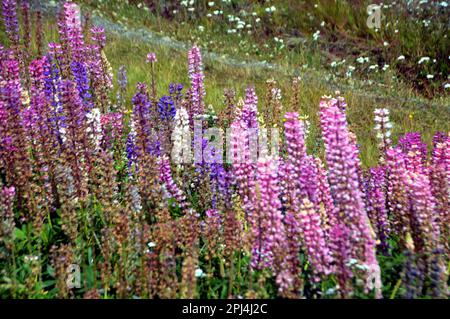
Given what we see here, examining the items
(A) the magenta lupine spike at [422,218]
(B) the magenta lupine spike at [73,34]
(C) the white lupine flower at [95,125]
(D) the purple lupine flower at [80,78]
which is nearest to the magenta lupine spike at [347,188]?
(A) the magenta lupine spike at [422,218]

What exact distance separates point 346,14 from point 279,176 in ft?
47.4

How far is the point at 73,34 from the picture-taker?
6789mm

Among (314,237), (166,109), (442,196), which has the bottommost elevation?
(314,237)

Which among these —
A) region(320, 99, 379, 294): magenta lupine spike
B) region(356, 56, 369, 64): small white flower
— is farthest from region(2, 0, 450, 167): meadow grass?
region(320, 99, 379, 294): magenta lupine spike

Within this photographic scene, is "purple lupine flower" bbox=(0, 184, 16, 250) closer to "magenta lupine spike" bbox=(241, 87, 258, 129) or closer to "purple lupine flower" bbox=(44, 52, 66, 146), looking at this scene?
"purple lupine flower" bbox=(44, 52, 66, 146)

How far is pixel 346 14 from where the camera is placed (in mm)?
17953

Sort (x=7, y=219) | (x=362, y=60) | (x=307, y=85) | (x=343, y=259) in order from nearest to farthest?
1. (x=343, y=259)
2. (x=7, y=219)
3. (x=307, y=85)
4. (x=362, y=60)

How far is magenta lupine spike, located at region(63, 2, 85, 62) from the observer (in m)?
6.63

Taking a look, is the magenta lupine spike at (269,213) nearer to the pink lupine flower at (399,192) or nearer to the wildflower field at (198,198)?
the wildflower field at (198,198)

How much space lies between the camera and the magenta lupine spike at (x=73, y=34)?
6.63m

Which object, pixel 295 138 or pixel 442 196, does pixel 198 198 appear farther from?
pixel 442 196

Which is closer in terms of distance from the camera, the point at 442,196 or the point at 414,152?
the point at 442,196

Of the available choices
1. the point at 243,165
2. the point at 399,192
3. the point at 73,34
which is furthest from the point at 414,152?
the point at 73,34
